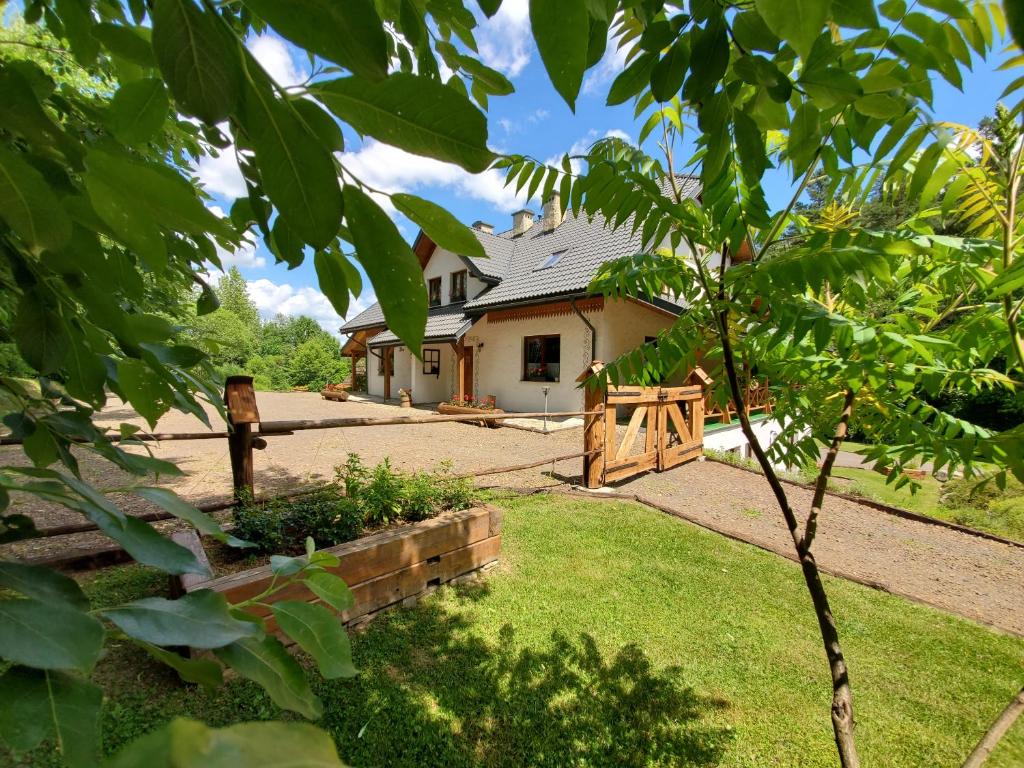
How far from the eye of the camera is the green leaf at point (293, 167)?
38cm

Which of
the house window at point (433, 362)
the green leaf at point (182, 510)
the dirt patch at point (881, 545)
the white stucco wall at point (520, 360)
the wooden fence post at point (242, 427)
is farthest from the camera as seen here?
the house window at point (433, 362)

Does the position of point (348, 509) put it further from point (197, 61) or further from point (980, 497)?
point (980, 497)

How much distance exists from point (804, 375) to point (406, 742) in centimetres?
240

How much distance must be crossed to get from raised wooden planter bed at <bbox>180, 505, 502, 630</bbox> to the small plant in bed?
0.69 ft

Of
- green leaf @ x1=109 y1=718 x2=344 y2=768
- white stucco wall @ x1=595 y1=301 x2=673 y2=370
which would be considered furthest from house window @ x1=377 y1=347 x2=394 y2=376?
green leaf @ x1=109 y1=718 x2=344 y2=768

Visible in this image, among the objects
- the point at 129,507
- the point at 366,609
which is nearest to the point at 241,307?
the point at 129,507

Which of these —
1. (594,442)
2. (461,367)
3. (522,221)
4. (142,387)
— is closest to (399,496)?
(594,442)

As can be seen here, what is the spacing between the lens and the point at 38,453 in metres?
0.70

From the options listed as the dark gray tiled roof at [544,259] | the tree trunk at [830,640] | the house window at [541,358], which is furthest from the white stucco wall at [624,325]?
the tree trunk at [830,640]

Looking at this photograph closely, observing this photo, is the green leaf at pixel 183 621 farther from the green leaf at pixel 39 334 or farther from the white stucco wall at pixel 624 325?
the white stucco wall at pixel 624 325

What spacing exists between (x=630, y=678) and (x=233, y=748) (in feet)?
10.1

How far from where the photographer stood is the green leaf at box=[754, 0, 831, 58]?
402mm

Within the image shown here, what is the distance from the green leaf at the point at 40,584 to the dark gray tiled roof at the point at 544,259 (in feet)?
33.3

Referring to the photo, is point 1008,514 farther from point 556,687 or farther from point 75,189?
point 75,189
